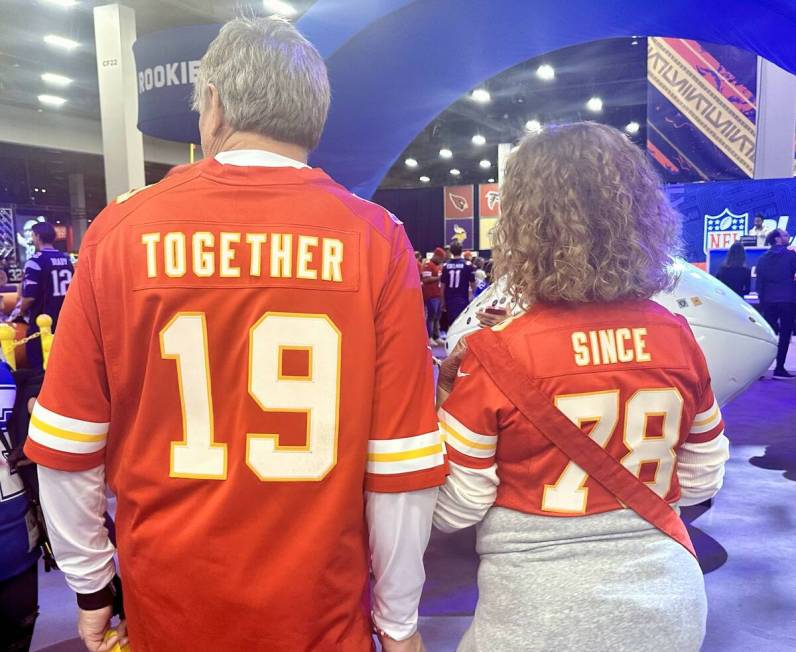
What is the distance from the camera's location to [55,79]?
12109mm

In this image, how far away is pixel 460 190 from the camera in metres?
18.7

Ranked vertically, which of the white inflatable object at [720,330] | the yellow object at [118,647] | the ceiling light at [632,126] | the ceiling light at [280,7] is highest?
the ceiling light at [632,126]

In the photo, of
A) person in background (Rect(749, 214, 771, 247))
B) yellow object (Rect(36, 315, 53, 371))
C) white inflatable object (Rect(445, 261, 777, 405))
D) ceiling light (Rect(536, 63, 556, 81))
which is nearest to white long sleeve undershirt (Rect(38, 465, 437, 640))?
yellow object (Rect(36, 315, 53, 371))

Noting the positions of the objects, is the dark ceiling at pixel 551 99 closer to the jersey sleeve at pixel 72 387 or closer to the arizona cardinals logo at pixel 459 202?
the arizona cardinals logo at pixel 459 202

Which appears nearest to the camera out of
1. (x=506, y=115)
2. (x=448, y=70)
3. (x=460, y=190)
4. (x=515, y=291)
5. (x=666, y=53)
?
(x=515, y=291)

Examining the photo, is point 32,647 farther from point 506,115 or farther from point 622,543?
point 506,115

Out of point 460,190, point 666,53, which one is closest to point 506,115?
point 460,190

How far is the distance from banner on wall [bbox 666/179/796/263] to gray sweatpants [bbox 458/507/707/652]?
9.53m

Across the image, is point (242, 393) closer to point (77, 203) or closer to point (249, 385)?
point (249, 385)

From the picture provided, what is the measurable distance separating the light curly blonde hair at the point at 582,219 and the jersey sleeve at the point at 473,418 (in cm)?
18

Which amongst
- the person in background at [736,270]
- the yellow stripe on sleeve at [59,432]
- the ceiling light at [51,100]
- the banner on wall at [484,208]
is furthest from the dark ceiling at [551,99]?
the yellow stripe on sleeve at [59,432]

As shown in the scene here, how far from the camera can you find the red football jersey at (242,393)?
3.23 ft

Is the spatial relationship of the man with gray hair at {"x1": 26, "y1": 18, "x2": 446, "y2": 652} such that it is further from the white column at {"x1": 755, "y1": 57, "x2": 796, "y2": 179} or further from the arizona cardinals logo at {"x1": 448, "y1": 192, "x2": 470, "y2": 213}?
the arizona cardinals logo at {"x1": 448, "y1": 192, "x2": 470, "y2": 213}

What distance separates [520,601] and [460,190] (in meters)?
18.2
